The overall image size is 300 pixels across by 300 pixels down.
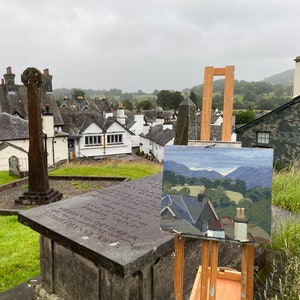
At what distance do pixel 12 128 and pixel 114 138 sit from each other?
40.2ft

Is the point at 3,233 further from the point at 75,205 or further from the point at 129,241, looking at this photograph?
the point at 129,241

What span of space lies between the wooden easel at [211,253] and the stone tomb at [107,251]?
0.40 meters

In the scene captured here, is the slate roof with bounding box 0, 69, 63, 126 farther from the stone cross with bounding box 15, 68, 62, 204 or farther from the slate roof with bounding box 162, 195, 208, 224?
the slate roof with bounding box 162, 195, 208, 224

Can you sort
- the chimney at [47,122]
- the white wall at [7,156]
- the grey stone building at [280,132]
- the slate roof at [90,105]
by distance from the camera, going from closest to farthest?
the white wall at [7,156], the grey stone building at [280,132], the chimney at [47,122], the slate roof at [90,105]

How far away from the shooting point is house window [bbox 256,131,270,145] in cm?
2134

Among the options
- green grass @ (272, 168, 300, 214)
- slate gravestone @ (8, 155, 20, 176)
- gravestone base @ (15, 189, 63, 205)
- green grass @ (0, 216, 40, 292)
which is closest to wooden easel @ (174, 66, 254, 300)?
green grass @ (0, 216, 40, 292)

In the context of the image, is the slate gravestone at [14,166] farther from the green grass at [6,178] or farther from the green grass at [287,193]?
the green grass at [287,193]

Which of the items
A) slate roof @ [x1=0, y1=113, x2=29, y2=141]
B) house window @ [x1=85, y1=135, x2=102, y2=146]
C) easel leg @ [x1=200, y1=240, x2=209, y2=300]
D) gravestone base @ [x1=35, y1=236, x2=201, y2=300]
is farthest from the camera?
house window @ [x1=85, y1=135, x2=102, y2=146]

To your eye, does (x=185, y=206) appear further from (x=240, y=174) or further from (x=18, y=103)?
(x=18, y=103)

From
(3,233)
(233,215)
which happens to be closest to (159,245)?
(233,215)

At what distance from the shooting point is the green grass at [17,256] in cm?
455

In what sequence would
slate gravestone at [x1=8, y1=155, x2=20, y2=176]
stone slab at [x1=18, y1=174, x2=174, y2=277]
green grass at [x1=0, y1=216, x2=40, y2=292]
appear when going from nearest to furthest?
1. stone slab at [x1=18, y1=174, x2=174, y2=277]
2. green grass at [x1=0, y1=216, x2=40, y2=292]
3. slate gravestone at [x1=8, y1=155, x2=20, y2=176]

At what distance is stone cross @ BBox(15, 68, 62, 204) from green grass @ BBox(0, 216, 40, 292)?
9.59 ft

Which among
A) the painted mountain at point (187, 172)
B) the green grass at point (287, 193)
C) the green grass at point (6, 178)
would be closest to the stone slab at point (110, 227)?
the painted mountain at point (187, 172)
